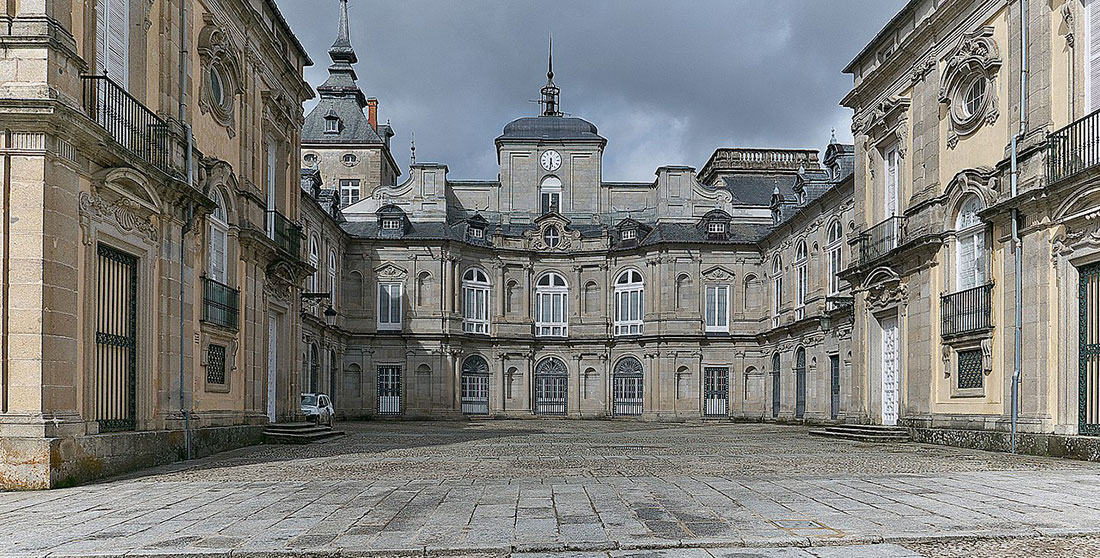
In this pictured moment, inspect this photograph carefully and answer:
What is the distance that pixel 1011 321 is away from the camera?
18.0 metres

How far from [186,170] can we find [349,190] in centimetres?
3900

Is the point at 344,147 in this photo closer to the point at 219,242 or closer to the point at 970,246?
the point at 219,242

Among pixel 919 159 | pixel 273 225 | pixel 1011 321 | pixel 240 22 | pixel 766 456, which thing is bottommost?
pixel 766 456

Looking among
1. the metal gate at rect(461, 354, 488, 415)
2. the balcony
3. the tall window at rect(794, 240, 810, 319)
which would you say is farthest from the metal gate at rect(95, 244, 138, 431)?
the metal gate at rect(461, 354, 488, 415)

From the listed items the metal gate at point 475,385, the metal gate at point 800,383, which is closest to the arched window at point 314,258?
the metal gate at point 475,385

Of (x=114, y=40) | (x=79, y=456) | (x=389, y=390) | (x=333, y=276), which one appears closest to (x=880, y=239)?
(x=114, y=40)

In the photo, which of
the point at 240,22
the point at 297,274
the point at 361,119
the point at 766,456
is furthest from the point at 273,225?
the point at 361,119

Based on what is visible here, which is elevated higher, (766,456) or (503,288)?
(503,288)

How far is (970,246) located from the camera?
20297 mm

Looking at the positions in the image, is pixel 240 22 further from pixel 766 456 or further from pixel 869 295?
pixel 869 295

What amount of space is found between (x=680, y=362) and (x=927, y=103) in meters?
24.3

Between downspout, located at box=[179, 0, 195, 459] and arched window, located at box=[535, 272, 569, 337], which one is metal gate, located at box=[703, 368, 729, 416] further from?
downspout, located at box=[179, 0, 195, 459]

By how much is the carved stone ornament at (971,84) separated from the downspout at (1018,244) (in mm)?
1257

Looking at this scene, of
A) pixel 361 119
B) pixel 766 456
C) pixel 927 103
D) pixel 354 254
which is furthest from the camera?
pixel 361 119
